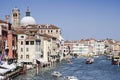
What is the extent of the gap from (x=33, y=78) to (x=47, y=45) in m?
26.7

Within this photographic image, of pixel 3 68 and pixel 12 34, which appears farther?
pixel 12 34

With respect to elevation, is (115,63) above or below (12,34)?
below

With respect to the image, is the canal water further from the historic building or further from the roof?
the roof

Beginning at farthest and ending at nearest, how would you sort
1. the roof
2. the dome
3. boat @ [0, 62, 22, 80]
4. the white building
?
the white building < the dome < the roof < boat @ [0, 62, 22, 80]

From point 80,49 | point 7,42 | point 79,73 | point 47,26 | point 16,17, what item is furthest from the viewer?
point 80,49

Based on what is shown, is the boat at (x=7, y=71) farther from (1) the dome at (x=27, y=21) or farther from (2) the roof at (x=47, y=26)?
(1) the dome at (x=27, y=21)

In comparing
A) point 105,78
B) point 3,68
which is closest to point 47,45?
point 105,78

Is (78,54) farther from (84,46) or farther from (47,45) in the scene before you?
(47,45)

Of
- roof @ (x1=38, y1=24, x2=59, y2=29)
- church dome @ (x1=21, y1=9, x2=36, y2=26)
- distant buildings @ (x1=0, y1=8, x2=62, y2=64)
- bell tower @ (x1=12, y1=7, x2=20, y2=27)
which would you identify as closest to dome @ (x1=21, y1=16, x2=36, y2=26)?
church dome @ (x1=21, y1=9, x2=36, y2=26)

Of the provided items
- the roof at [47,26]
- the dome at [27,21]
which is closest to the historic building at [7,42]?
the roof at [47,26]

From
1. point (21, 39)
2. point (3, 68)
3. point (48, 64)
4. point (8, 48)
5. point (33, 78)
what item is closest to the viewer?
point (3, 68)

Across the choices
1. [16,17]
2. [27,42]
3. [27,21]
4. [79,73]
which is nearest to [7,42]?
[27,42]

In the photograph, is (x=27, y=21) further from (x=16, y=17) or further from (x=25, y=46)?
(x=25, y=46)

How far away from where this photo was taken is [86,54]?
4747 inches
